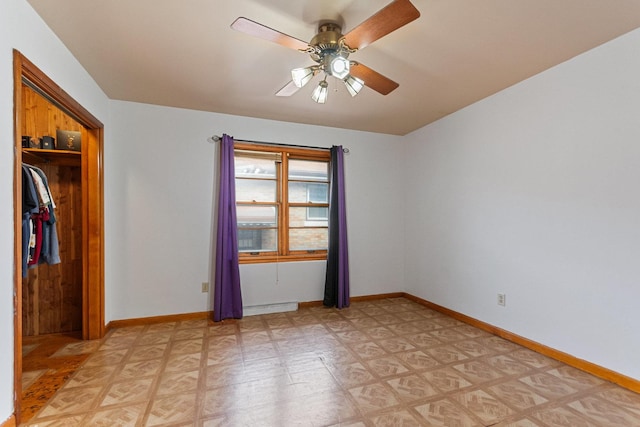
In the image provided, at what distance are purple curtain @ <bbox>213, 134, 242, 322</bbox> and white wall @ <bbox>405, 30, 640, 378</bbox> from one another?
262 centimetres

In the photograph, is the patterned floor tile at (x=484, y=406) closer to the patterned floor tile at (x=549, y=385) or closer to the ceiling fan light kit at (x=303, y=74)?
the patterned floor tile at (x=549, y=385)

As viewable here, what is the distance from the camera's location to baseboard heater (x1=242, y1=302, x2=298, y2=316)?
3648 mm

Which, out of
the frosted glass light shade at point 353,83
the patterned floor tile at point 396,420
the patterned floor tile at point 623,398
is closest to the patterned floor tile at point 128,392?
the patterned floor tile at point 396,420

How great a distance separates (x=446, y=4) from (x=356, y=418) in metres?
2.58

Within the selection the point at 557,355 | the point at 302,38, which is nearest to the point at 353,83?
the point at 302,38

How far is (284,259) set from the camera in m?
3.91

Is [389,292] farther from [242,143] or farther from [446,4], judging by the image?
[446,4]

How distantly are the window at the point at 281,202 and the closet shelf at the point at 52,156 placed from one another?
5.34ft

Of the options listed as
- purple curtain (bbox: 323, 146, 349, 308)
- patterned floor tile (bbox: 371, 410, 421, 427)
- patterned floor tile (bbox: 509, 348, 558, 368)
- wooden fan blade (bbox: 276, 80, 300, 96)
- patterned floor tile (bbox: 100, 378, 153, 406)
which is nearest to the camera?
patterned floor tile (bbox: 371, 410, 421, 427)

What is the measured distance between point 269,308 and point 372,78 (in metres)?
2.89

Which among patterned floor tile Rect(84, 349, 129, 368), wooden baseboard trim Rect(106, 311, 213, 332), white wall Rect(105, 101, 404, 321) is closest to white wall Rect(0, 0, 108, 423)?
patterned floor tile Rect(84, 349, 129, 368)

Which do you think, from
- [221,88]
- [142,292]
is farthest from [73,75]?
[142,292]

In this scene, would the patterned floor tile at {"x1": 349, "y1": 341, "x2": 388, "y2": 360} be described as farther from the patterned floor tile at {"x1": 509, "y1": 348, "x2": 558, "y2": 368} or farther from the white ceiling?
the white ceiling

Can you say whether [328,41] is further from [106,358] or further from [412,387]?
[106,358]
